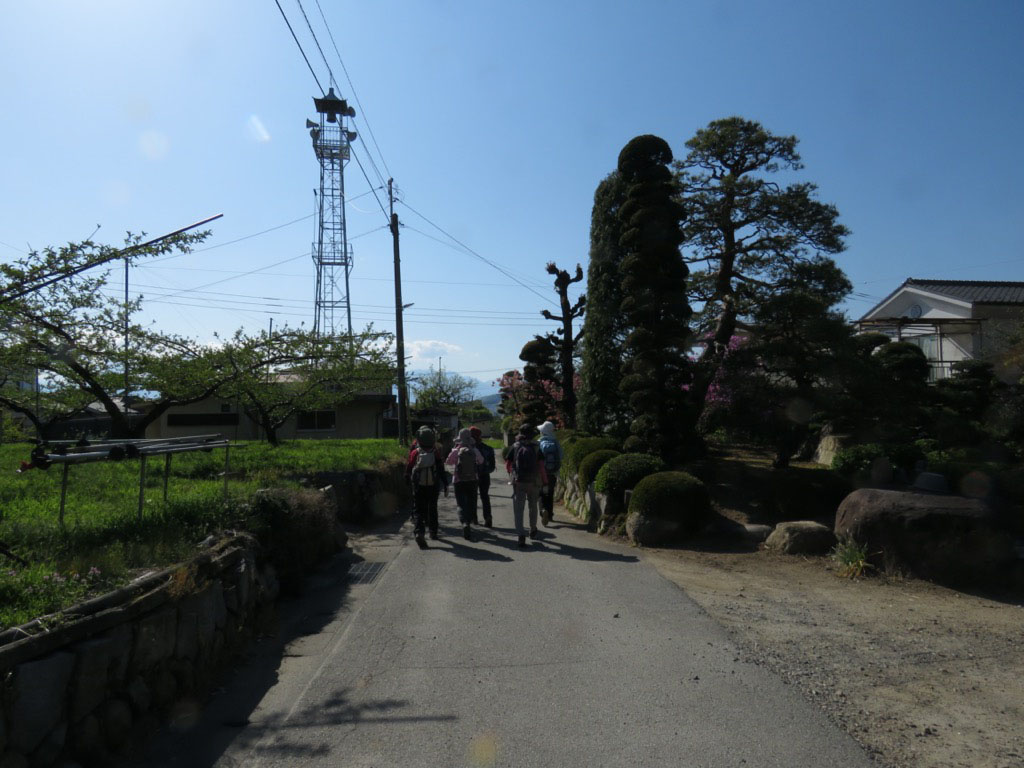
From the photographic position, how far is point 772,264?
13727mm

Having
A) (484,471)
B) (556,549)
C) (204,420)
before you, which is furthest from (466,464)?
(204,420)

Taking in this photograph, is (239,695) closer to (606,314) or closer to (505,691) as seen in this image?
(505,691)

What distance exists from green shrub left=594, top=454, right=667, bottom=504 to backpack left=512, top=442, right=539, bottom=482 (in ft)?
4.79

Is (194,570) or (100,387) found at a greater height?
(100,387)

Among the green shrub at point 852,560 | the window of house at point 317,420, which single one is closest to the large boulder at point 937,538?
the green shrub at point 852,560

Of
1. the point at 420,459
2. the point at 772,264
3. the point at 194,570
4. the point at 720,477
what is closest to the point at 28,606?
the point at 194,570

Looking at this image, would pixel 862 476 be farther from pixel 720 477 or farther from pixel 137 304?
pixel 137 304

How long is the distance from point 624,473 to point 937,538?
4599mm

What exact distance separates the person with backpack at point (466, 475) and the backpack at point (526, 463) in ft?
2.09

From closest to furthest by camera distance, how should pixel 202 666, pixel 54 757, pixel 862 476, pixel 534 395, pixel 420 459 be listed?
pixel 54 757 < pixel 202 666 < pixel 420 459 < pixel 862 476 < pixel 534 395

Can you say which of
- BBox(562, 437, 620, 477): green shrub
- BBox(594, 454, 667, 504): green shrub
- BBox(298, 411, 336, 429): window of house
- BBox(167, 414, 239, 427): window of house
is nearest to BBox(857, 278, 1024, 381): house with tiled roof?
BBox(562, 437, 620, 477): green shrub

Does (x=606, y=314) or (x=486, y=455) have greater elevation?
(x=606, y=314)

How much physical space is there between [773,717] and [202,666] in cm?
376

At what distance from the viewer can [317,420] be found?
100 feet
